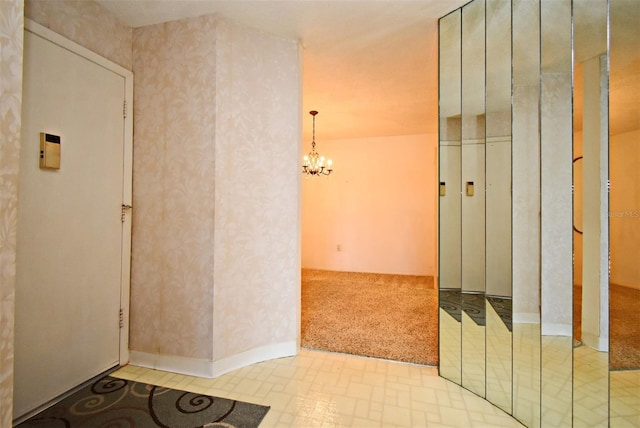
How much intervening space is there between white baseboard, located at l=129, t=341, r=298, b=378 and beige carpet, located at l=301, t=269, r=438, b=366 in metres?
0.32

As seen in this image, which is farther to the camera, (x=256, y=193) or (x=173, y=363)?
(x=256, y=193)

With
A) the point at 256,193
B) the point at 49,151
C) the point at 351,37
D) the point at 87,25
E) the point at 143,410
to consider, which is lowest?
the point at 143,410

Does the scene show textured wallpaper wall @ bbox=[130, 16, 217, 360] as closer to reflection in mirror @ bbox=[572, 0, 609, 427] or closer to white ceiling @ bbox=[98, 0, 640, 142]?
white ceiling @ bbox=[98, 0, 640, 142]

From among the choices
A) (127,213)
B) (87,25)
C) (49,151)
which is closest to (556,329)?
(127,213)

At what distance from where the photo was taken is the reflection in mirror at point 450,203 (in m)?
1.77

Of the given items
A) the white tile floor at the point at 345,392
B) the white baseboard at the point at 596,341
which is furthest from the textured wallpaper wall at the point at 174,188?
the white baseboard at the point at 596,341

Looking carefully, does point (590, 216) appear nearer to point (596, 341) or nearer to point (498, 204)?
point (498, 204)

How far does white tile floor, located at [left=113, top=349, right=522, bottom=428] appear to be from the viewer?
4.70 ft

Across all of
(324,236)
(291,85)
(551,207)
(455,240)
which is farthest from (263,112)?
(324,236)

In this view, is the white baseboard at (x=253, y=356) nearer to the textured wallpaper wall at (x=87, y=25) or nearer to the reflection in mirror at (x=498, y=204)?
the reflection in mirror at (x=498, y=204)

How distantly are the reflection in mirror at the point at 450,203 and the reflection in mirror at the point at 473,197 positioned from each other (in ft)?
0.13

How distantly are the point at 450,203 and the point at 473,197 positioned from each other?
0.15 meters

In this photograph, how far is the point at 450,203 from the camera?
5.95ft

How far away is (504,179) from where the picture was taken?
1523 millimetres
